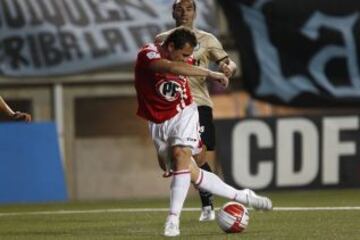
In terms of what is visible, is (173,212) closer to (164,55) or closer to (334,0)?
(164,55)

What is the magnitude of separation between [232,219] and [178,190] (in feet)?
1.77

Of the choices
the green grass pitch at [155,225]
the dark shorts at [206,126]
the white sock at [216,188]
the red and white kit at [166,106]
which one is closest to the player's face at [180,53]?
the red and white kit at [166,106]

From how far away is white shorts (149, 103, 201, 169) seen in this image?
1136 cm

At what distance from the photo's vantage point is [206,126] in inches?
528

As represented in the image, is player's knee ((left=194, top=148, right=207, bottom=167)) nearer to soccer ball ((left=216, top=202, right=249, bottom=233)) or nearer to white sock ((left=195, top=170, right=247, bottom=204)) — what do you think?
white sock ((left=195, top=170, right=247, bottom=204))

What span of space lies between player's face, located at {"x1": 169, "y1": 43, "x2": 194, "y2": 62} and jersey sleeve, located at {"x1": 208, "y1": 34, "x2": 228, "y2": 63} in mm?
1898

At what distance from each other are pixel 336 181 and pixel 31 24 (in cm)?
579

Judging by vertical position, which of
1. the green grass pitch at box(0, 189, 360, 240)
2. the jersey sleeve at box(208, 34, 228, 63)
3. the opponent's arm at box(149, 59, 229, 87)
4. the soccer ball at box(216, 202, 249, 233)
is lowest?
the green grass pitch at box(0, 189, 360, 240)

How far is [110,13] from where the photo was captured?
23.5m

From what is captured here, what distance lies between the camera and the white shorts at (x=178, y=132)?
11359 mm

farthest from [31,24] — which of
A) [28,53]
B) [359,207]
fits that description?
[359,207]

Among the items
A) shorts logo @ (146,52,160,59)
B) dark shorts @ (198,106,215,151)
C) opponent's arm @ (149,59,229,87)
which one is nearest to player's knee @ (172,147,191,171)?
opponent's arm @ (149,59,229,87)

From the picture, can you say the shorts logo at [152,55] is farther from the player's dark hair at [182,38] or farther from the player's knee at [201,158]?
the player's knee at [201,158]

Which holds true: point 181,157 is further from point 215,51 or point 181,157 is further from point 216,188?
point 215,51
